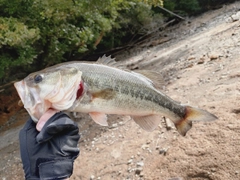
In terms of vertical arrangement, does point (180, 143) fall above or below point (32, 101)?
below

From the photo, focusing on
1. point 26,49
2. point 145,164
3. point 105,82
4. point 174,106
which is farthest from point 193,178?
point 26,49

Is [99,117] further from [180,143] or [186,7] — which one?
[186,7]

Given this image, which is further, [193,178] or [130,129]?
[130,129]

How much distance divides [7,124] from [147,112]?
8.86 metres

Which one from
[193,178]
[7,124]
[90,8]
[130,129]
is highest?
[90,8]

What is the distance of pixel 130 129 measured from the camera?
21.6 ft

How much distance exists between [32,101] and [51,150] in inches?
14.7

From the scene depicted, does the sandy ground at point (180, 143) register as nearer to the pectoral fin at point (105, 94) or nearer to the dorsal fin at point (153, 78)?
the dorsal fin at point (153, 78)

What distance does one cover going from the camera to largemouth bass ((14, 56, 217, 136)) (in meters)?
2.36

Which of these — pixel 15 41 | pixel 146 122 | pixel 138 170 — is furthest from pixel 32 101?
pixel 15 41

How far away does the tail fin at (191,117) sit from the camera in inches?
116

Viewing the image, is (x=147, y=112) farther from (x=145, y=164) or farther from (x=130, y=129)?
(x=130, y=129)

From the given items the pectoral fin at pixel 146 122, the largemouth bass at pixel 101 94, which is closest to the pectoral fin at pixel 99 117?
the largemouth bass at pixel 101 94

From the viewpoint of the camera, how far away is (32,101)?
91.4 inches
